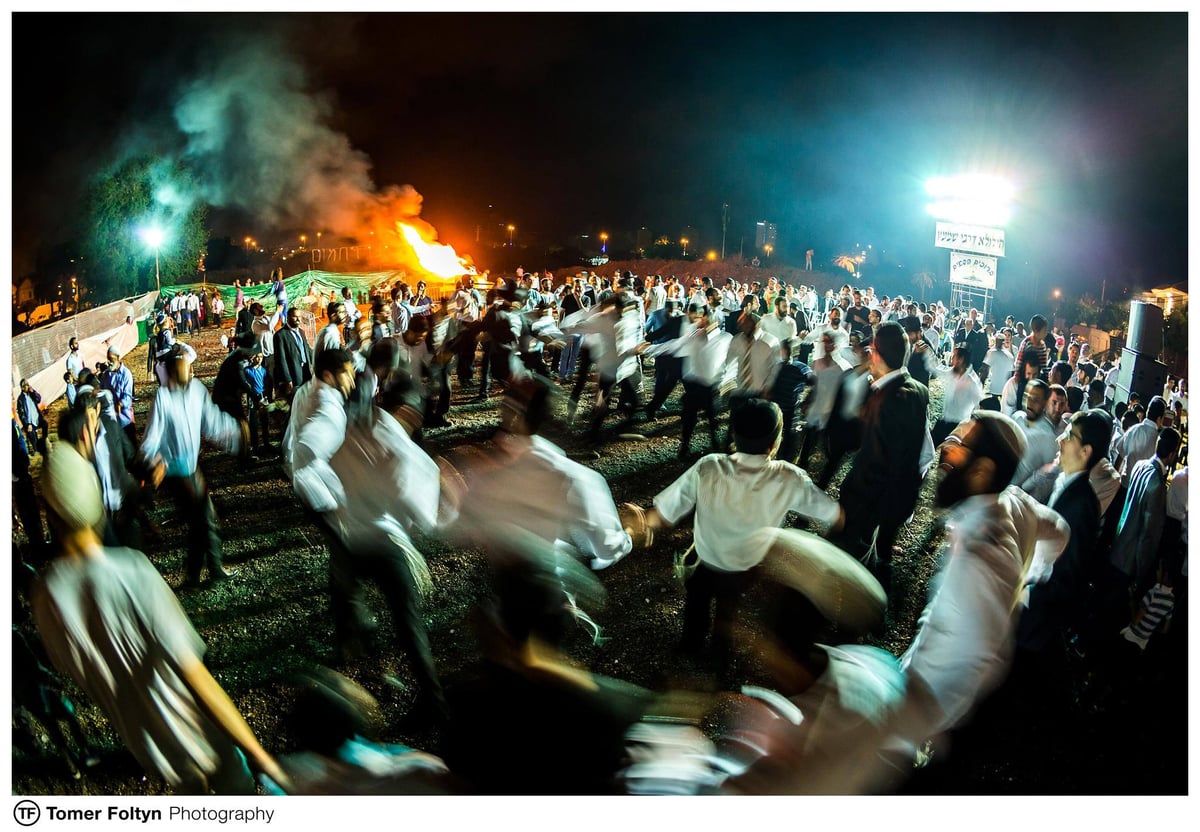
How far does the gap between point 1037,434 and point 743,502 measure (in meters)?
2.63

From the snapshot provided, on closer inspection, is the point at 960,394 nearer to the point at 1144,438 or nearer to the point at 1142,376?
the point at 1144,438

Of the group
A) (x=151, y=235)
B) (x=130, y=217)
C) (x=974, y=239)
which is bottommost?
(x=974, y=239)

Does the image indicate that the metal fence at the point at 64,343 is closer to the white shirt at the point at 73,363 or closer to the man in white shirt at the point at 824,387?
the white shirt at the point at 73,363

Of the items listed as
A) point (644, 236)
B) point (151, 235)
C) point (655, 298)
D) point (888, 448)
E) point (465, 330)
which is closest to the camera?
point (888, 448)

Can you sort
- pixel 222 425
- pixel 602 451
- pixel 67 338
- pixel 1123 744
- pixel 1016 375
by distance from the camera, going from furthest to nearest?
pixel 67 338 < pixel 602 451 < pixel 1016 375 < pixel 222 425 < pixel 1123 744

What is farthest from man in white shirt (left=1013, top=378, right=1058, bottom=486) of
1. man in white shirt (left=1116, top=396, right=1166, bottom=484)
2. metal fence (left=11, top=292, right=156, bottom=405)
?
metal fence (left=11, top=292, right=156, bottom=405)

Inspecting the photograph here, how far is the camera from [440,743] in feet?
11.4

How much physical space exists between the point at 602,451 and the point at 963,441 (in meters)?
5.35

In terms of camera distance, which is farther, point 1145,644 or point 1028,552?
point 1145,644

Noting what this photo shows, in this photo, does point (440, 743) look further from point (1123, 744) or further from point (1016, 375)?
point (1016, 375)

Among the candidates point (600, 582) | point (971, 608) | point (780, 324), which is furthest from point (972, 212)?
point (971, 608)

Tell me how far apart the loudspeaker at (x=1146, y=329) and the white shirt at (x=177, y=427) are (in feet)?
30.9
